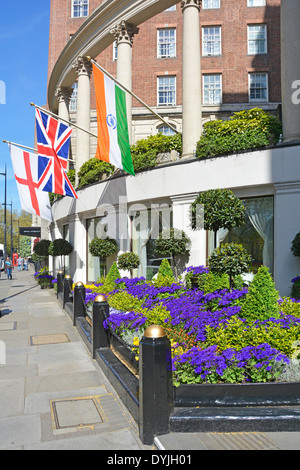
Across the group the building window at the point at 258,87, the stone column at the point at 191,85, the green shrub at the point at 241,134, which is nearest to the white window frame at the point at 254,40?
the building window at the point at 258,87

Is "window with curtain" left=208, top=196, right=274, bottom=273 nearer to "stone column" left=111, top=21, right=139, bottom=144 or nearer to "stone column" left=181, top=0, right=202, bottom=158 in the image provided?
"stone column" left=181, top=0, right=202, bottom=158

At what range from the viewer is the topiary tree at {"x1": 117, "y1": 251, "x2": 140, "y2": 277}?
16047 mm

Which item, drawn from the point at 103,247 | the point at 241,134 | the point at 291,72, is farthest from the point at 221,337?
the point at 103,247

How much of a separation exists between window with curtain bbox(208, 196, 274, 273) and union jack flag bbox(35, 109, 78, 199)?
8.21 m

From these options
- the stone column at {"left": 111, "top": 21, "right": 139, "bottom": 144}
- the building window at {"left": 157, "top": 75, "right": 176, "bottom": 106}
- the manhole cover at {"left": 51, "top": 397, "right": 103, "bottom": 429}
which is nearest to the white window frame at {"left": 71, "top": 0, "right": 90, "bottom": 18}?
the building window at {"left": 157, "top": 75, "right": 176, "bottom": 106}

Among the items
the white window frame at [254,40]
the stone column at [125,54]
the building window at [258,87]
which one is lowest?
the stone column at [125,54]

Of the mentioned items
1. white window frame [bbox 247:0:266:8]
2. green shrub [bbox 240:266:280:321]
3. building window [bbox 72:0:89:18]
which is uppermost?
building window [bbox 72:0:89:18]

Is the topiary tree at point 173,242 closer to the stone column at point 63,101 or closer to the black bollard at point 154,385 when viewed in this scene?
the black bollard at point 154,385

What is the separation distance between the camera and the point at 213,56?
93.0ft

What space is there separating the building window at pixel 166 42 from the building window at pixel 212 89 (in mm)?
3300

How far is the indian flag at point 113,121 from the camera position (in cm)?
1352

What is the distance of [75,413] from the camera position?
5.24 metres

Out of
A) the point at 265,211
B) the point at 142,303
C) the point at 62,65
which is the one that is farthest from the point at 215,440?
the point at 62,65
